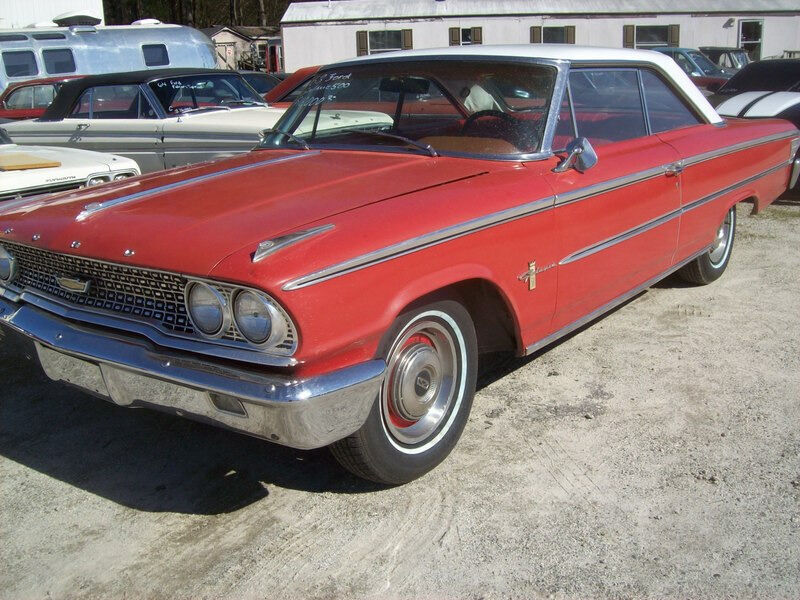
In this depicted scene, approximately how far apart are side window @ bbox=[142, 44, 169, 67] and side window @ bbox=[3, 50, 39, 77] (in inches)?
80.1

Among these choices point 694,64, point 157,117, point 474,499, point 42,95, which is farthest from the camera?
point 694,64

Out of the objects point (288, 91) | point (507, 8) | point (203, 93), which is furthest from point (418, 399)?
point (507, 8)

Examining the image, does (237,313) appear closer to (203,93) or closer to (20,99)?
(203,93)

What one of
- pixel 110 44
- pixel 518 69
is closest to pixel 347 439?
pixel 518 69

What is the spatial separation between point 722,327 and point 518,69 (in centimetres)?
199

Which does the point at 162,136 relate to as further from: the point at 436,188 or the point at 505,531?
the point at 505,531

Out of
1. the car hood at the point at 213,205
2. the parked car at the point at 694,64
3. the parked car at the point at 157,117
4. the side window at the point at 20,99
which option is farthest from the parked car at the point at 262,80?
the car hood at the point at 213,205

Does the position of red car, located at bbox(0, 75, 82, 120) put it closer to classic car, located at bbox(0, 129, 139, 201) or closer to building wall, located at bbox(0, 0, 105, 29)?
classic car, located at bbox(0, 129, 139, 201)

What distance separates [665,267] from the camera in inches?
176

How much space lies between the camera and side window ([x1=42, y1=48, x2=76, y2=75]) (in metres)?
15.8

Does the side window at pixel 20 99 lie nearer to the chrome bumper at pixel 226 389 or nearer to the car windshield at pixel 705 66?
the chrome bumper at pixel 226 389

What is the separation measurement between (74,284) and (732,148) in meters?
3.74

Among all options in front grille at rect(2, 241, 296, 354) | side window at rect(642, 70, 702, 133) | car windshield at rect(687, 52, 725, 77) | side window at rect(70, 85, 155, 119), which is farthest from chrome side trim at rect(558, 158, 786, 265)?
car windshield at rect(687, 52, 725, 77)

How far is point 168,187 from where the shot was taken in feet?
11.3
